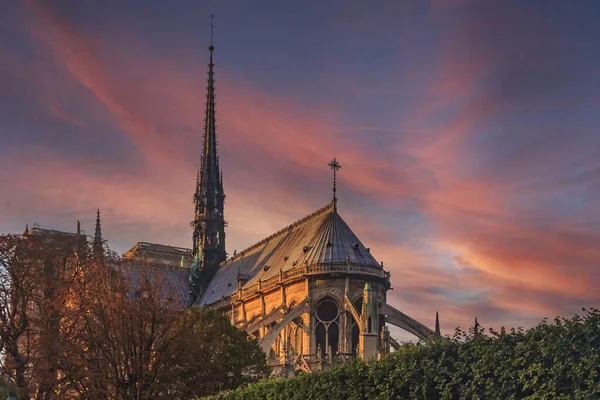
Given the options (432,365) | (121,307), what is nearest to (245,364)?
(121,307)

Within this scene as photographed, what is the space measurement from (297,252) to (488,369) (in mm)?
54719

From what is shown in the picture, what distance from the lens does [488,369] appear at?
20078 millimetres

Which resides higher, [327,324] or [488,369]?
[327,324]

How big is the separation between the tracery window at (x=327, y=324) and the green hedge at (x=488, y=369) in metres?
42.9

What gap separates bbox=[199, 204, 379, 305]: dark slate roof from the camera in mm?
69750

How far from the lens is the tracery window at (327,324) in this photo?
222ft

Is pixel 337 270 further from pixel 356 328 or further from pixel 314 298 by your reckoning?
pixel 356 328

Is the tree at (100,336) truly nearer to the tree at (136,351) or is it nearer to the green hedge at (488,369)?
the tree at (136,351)

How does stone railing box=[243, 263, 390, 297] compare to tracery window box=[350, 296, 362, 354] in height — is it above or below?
above

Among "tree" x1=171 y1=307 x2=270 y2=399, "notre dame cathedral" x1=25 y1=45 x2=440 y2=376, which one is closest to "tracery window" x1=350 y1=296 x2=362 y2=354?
"notre dame cathedral" x1=25 y1=45 x2=440 y2=376

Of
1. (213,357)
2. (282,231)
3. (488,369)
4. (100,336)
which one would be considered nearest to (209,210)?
(282,231)

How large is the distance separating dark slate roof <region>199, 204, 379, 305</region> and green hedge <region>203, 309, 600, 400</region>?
44.2m

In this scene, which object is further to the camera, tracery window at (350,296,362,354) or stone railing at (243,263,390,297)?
stone railing at (243,263,390,297)

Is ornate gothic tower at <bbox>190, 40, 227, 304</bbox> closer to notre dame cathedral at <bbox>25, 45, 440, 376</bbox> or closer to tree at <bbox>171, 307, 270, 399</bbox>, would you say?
notre dame cathedral at <bbox>25, 45, 440, 376</bbox>
